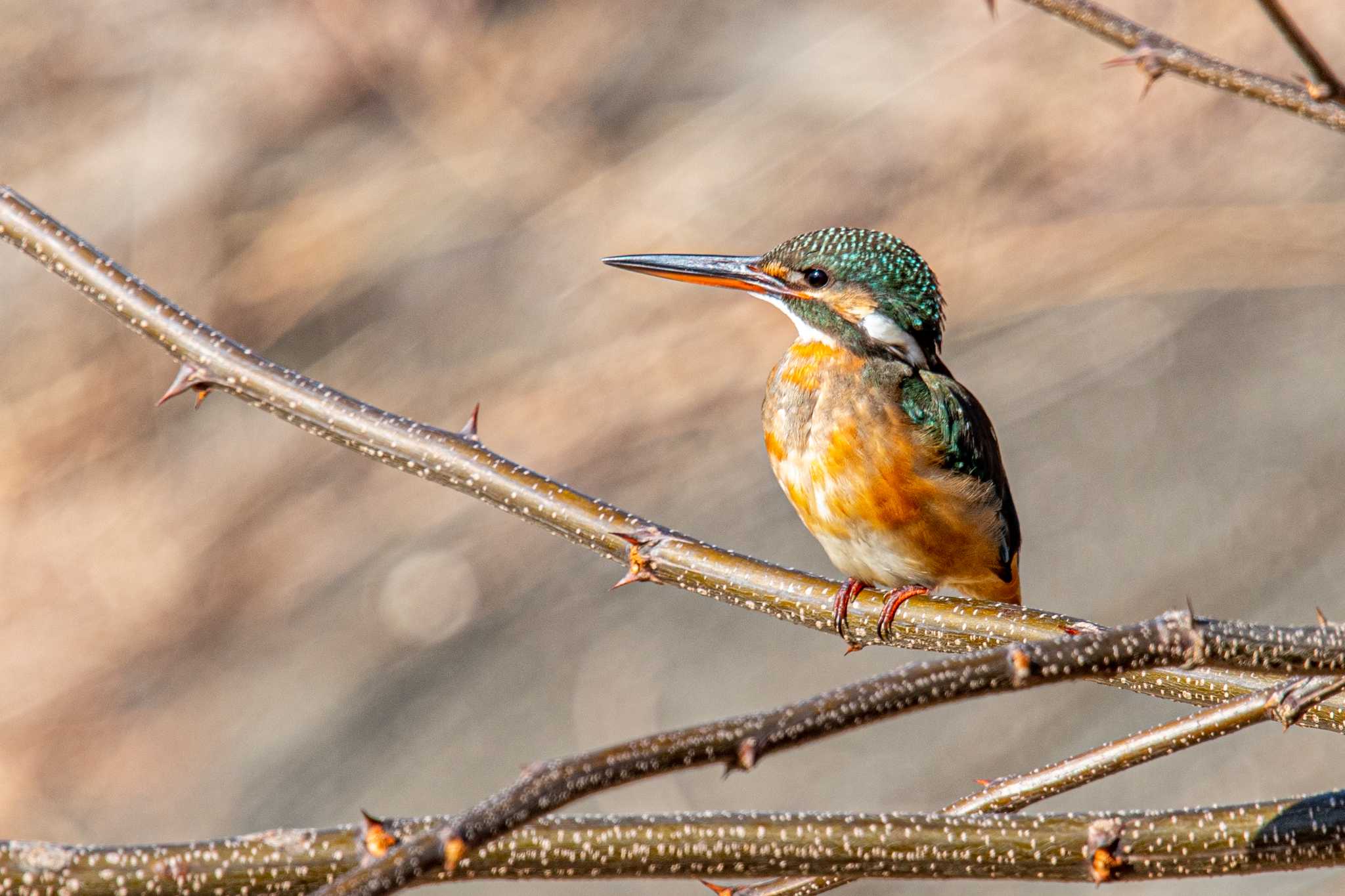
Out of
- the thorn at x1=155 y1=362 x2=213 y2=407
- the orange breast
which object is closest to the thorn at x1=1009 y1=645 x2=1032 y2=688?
the thorn at x1=155 y1=362 x2=213 y2=407

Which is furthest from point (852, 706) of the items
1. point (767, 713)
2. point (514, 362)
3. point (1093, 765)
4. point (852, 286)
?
point (514, 362)

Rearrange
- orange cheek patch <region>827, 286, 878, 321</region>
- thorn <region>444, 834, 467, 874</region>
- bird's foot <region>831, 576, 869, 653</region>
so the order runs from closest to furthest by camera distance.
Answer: thorn <region>444, 834, 467, 874</region>
bird's foot <region>831, 576, 869, 653</region>
orange cheek patch <region>827, 286, 878, 321</region>

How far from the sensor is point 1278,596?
6.02 metres

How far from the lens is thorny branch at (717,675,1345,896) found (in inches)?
52.6

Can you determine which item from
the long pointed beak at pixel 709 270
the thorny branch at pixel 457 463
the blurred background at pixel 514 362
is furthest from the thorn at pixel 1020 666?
the blurred background at pixel 514 362

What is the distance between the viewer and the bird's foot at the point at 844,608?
1961 mm

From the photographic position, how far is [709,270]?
8.86 ft

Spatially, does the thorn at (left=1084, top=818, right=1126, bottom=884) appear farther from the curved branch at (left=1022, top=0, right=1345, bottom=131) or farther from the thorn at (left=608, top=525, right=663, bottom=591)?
the curved branch at (left=1022, top=0, right=1345, bottom=131)

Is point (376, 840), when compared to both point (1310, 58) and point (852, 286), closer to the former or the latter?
point (1310, 58)

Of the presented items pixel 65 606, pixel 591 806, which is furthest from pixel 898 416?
pixel 65 606

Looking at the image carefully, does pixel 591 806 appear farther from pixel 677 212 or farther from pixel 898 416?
pixel 898 416

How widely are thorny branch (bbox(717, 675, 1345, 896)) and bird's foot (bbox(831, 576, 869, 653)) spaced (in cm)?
47

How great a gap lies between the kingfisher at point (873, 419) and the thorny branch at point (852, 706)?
4.85 feet

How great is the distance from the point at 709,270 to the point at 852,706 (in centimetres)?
179
